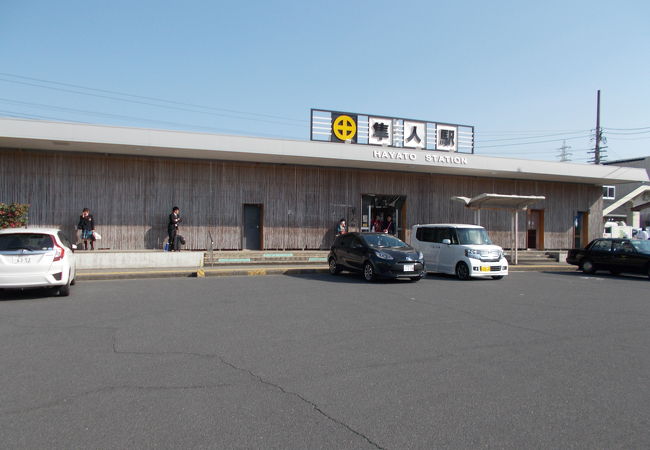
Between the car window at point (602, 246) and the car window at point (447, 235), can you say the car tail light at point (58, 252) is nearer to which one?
the car window at point (447, 235)

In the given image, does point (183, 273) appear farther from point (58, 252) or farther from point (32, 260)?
point (32, 260)

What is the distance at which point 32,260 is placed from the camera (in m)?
9.84

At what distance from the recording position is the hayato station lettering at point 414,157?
20.6m

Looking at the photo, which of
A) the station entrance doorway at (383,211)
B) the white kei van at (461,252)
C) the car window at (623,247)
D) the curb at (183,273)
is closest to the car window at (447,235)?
the white kei van at (461,252)

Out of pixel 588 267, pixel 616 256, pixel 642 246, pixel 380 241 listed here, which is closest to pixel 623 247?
pixel 616 256

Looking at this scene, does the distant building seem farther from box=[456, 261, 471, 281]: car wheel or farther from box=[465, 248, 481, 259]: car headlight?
box=[456, 261, 471, 281]: car wheel

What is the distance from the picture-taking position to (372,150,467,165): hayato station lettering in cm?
2056

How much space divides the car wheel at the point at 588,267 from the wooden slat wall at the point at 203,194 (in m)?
7.65

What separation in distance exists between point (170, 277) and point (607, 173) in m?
23.0

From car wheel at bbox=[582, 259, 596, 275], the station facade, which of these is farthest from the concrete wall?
car wheel at bbox=[582, 259, 596, 275]

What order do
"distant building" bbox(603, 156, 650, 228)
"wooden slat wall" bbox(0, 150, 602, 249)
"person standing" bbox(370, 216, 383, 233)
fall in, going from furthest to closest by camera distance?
1. "distant building" bbox(603, 156, 650, 228)
2. "person standing" bbox(370, 216, 383, 233)
3. "wooden slat wall" bbox(0, 150, 602, 249)

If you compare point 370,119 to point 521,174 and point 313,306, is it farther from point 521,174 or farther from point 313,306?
point 313,306

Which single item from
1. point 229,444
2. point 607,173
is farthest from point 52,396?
point 607,173

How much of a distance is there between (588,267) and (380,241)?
890 cm
